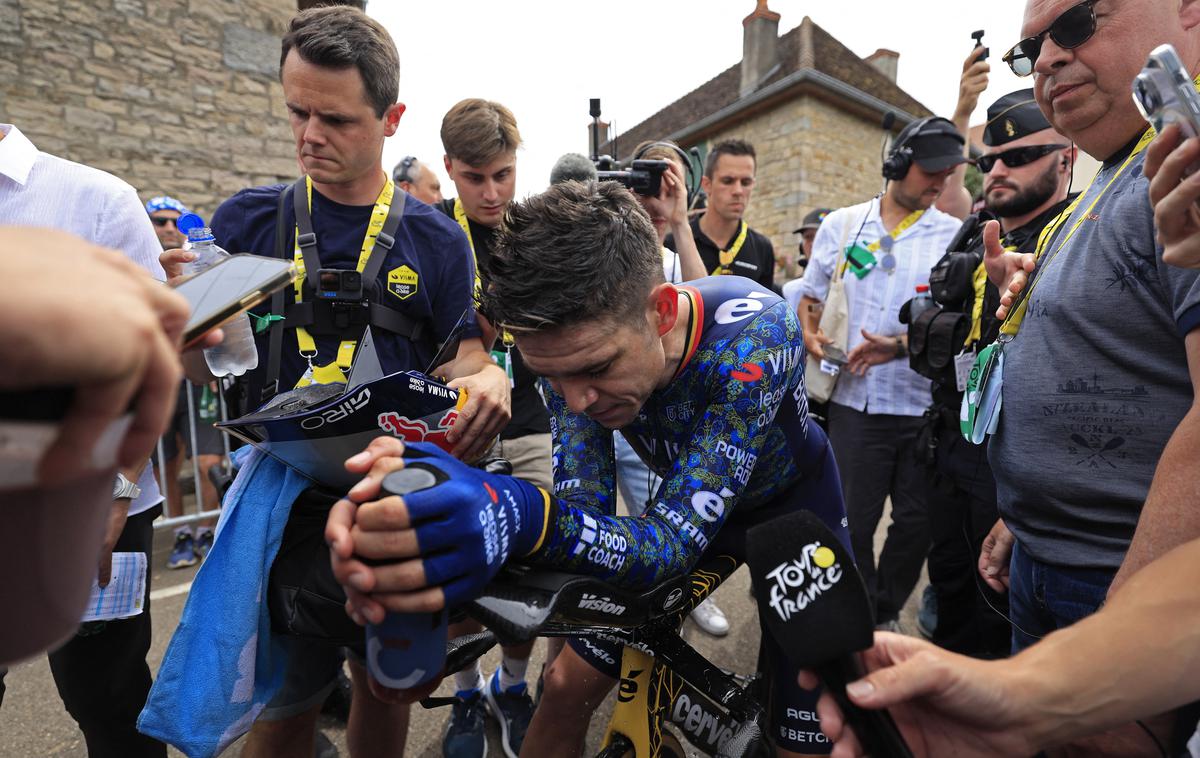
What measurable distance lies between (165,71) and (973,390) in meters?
10.0

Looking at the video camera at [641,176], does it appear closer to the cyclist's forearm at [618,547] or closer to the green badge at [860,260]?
the green badge at [860,260]

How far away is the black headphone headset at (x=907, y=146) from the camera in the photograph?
3748mm

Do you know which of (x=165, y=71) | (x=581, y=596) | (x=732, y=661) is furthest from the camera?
(x=165, y=71)

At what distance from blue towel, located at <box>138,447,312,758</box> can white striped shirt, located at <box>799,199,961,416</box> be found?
329 centimetres

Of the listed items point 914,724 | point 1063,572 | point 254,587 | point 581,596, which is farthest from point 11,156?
point 1063,572

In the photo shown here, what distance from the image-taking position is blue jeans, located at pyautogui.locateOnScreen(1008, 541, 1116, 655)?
5.07ft

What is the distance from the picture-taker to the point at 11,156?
1.74m

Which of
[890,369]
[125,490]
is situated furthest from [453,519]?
[890,369]

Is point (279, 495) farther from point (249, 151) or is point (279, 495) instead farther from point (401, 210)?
point (249, 151)

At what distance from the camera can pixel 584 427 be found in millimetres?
1926

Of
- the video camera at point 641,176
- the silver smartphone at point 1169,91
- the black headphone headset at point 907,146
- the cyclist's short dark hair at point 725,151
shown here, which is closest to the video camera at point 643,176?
the video camera at point 641,176

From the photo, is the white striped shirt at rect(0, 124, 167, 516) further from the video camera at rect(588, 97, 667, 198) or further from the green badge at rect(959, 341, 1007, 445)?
the green badge at rect(959, 341, 1007, 445)

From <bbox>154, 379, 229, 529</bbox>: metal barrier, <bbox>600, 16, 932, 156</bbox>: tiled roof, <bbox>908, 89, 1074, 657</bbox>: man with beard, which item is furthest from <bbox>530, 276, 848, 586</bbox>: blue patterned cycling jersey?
<bbox>600, 16, 932, 156</bbox>: tiled roof

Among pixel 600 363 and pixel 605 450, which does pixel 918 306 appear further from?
pixel 600 363
